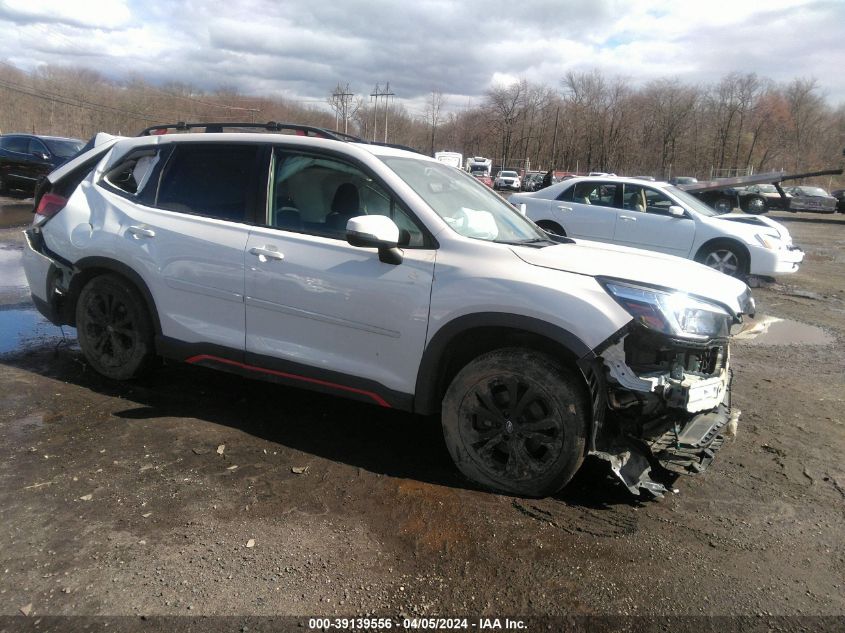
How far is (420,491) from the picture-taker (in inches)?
134

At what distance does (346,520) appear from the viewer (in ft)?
10.2

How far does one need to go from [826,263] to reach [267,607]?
16.2 m

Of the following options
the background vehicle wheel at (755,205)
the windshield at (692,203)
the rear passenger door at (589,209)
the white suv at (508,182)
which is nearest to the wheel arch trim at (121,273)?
the rear passenger door at (589,209)

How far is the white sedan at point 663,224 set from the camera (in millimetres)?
10289

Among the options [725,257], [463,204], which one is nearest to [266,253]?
[463,204]

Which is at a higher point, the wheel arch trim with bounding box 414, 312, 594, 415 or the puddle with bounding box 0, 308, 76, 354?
the wheel arch trim with bounding box 414, 312, 594, 415

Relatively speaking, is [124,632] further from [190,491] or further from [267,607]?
[190,491]

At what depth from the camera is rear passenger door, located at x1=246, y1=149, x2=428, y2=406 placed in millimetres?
3508

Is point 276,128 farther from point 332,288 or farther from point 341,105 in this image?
point 341,105

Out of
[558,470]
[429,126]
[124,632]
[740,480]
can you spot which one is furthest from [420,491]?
[429,126]

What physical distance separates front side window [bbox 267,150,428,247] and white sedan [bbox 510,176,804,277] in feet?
23.0

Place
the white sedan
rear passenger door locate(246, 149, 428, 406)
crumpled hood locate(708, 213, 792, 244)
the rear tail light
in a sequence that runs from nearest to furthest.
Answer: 1. rear passenger door locate(246, 149, 428, 406)
2. the rear tail light
3. the white sedan
4. crumpled hood locate(708, 213, 792, 244)

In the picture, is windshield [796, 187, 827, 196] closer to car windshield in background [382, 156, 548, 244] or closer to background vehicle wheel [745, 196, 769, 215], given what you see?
background vehicle wheel [745, 196, 769, 215]

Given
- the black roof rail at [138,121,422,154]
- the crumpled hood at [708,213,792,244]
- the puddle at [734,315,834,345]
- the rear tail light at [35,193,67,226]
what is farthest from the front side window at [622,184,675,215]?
the rear tail light at [35,193,67,226]
